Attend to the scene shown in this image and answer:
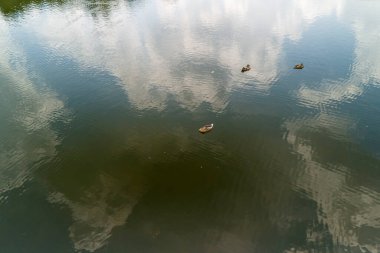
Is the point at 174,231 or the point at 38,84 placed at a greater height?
the point at 38,84

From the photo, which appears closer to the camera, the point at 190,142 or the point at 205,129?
the point at 190,142

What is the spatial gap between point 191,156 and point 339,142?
399 inches

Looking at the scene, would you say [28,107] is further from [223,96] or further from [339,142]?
[339,142]

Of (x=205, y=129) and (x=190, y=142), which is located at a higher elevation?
(x=205, y=129)

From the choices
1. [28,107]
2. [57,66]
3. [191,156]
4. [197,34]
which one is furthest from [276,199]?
[197,34]

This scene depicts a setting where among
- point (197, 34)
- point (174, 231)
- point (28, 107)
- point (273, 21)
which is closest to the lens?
point (174, 231)

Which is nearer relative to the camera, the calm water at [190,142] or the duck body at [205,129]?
the calm water at [190,142]

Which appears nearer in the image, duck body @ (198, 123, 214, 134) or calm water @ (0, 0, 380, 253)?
calm water @ (0, 0, 380, 253)

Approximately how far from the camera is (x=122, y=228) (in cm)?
1612

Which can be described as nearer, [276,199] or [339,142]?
[276,199]

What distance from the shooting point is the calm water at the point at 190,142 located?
16.0 metres

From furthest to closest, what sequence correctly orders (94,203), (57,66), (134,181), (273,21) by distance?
(273,21), (57,66), (134,181), (94,203)

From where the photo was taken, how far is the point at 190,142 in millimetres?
21703

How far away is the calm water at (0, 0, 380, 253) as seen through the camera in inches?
631
